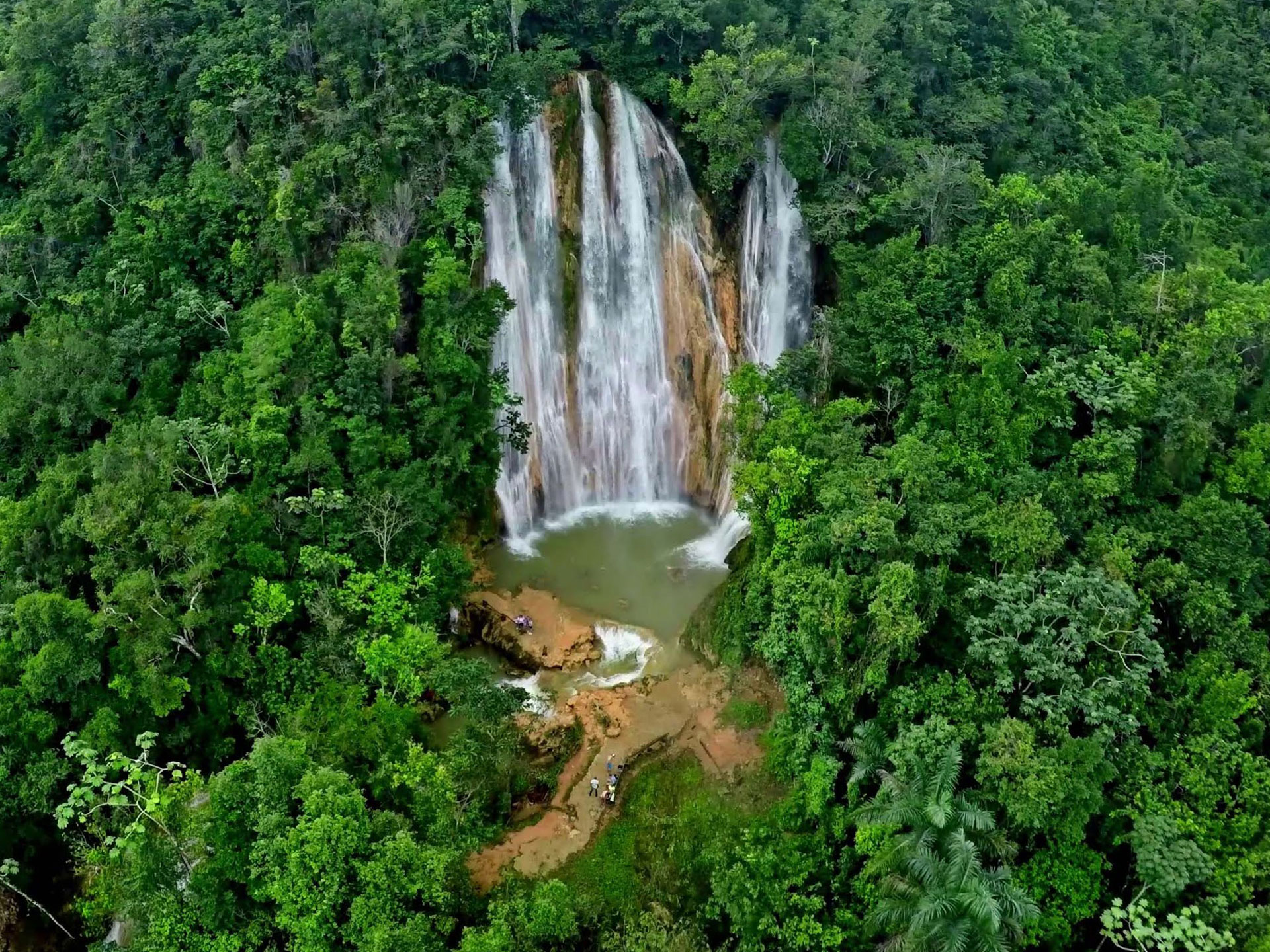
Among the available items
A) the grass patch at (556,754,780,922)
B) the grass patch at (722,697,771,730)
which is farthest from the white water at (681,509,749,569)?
the grass patch at (556,754,780,922)

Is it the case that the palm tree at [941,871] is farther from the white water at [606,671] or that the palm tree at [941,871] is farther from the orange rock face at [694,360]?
the orange rock face at [694,360]

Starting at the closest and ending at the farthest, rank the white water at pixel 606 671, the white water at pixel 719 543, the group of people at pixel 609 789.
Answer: the group of people at pixel 609 789 → the white water at pixel 606 671 → the white water at pixel 719 543

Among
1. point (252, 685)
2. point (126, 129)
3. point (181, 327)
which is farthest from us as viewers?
point (126, 129)

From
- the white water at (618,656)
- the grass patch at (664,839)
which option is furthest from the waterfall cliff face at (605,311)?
the grass patch at (664,839)

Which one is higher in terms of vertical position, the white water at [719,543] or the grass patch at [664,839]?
the white water at [719,543]

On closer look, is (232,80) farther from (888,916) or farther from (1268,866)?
(1268,866)

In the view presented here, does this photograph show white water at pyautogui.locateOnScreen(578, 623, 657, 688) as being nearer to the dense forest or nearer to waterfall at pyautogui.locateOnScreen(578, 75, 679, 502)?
the dense forest

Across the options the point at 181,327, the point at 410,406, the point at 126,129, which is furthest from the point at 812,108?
the point at 126,129
